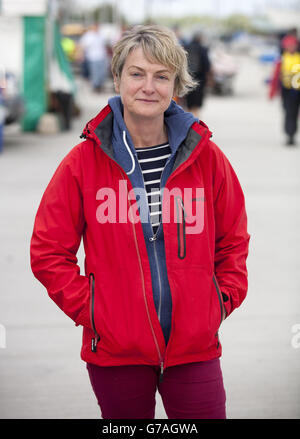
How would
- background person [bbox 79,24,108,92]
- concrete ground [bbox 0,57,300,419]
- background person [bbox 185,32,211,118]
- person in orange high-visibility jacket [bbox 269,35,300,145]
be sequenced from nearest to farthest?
1. concrete ground [bbox 0,57,300,419]
2. person in orange high-visibility jacket [bbox 269,35,300,145]
3. background person [bbox 185,32,211,118]
4. background person [bbox 79,24,108,92]

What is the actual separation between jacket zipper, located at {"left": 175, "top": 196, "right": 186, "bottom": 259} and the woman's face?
29 centimetres

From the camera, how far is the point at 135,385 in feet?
7.72

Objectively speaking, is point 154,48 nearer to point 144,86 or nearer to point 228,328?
point 144,86

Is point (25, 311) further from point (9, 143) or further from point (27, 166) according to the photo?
point (9, 143)

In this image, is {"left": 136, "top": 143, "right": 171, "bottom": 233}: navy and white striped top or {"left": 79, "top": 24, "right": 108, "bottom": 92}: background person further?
{"left": 79, "top": 24, "right": 108, "bottom": 92}: background person

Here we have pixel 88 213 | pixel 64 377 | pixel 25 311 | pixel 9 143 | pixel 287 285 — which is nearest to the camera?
pixel 88 213

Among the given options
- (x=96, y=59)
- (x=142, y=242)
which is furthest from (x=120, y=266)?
(x=96, y=59)

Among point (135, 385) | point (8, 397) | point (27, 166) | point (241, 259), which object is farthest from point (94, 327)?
point (27, 166)

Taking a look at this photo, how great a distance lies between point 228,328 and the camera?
4.84 m

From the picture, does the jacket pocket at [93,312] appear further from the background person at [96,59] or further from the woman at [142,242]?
the background person at [96,59]

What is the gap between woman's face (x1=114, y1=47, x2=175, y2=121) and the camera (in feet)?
7.50

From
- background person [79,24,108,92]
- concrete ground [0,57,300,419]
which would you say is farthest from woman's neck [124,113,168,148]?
background person [79,24,108,92]

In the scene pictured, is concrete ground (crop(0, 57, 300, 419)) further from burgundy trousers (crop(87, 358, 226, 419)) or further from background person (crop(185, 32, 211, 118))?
background person (crop(185, 32, 211, 118))
